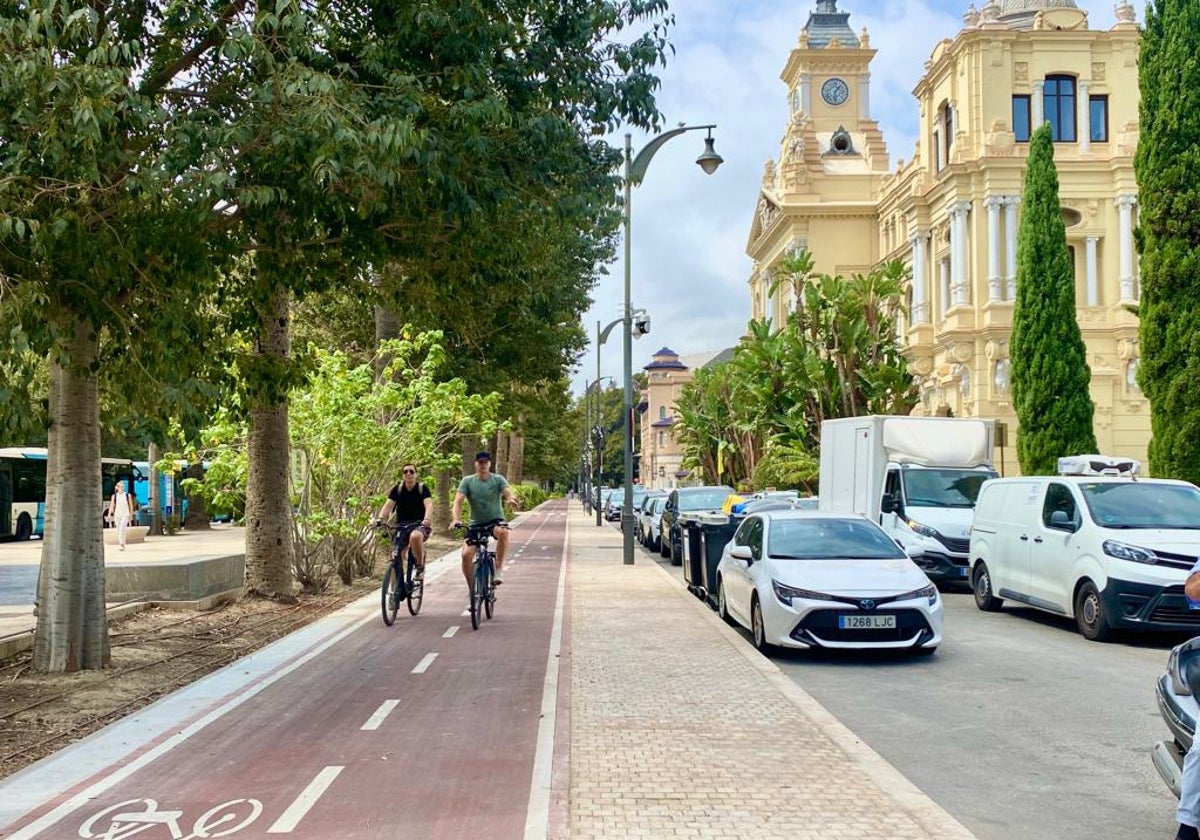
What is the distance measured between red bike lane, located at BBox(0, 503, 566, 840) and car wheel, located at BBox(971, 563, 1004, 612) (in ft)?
23.0

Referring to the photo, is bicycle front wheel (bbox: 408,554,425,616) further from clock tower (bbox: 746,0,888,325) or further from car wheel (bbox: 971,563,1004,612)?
clock tower (bbox: 746,0,888,325)

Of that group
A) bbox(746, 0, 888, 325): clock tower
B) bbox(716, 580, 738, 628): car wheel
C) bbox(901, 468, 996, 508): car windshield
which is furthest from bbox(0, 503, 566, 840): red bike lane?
bbox(746, 0, 888, 325): clock tower

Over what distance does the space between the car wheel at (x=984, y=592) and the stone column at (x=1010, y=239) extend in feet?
107

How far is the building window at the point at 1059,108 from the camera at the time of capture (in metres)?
48.5

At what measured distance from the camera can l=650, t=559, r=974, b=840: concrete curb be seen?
564 centimetres

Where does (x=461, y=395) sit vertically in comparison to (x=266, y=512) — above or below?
above

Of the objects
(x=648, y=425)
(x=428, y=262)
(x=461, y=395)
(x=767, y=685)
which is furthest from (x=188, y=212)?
(x=648, y=425)

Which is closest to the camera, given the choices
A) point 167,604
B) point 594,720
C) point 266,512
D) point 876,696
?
point 594,720

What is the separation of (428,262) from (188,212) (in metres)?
2.88

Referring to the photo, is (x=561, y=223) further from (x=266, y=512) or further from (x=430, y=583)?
(x=430, y=583)

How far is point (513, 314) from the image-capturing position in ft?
81.0

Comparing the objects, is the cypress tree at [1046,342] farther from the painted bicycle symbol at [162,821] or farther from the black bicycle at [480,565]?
the painted bicycle symbol at [162,821]

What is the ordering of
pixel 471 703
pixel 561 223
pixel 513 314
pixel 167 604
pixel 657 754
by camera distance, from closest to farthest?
pixel 657 754 < pixel 471 703 < pixel 561 223 < pixel 167 604 < pixel 513 314

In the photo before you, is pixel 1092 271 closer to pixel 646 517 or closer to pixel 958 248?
pixel 958 248
